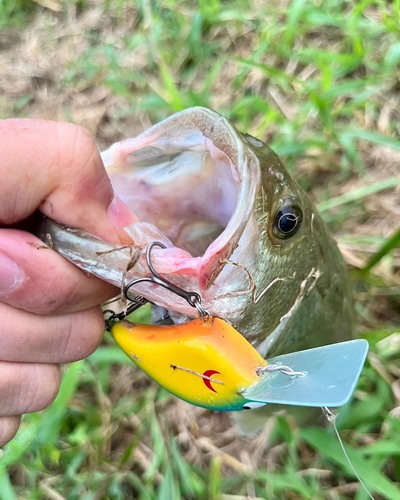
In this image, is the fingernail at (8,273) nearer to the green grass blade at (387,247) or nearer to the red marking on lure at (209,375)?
the red marking on lure at (209,375)

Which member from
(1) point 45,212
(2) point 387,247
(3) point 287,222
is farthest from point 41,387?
(2) point 387,247

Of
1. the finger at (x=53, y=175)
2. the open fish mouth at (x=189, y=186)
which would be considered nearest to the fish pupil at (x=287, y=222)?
the open fish mouth at (x=189, y=186)

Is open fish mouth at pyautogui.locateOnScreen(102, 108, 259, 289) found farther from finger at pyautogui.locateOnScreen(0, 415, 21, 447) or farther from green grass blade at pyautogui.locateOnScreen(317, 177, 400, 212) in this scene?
green grass blade at pyautogui.locateOnScreen(317, 177, 400, 212)

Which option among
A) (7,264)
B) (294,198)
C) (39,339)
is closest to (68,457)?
(39,339)

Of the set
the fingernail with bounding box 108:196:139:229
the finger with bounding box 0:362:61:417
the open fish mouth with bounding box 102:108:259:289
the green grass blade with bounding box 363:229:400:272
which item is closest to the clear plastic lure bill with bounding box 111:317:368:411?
the open fish mouth with bounding box 102:108:259:289

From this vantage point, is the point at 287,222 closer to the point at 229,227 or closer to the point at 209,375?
the point at 229,227

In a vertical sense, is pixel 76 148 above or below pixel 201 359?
above

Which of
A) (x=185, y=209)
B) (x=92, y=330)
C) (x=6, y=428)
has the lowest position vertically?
(x=6, y=428)
